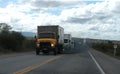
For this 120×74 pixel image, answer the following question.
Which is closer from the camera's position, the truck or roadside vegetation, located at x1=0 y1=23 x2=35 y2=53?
the truck

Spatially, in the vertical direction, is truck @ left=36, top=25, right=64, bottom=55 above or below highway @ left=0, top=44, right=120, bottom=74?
above

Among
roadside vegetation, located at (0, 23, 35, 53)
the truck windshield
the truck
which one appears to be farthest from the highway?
roadside vegetation, located at (0, 23, 35, 53)

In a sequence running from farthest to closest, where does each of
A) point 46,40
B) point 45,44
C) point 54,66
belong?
point 45,44 < point 46,40 < point 54,66

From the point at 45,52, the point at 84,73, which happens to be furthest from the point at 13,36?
the point at 84,73

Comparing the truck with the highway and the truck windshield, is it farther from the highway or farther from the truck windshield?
the highway

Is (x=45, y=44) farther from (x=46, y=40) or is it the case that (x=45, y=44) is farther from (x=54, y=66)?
(x=54, y=66)

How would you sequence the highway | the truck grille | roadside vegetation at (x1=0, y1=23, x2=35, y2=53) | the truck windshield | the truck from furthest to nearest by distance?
roadside vegetation at (x1=0, y1=23, x2=35, y2=53) < the truck windshield < the truck grille < the truck < the highway

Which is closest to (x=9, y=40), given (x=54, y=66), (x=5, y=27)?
(x=5, y=27)

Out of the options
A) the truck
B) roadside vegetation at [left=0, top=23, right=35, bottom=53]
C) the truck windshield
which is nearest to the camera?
the truck

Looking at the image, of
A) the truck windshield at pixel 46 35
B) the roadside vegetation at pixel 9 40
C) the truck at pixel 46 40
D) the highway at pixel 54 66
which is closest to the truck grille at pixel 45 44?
the truck at pixel 46 40

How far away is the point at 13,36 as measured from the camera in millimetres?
57844

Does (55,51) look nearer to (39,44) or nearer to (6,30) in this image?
(39,44)

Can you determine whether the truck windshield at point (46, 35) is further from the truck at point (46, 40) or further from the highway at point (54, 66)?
the highway at point (54, 66)

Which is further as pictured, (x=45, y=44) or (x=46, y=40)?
(x=45, y=44)
